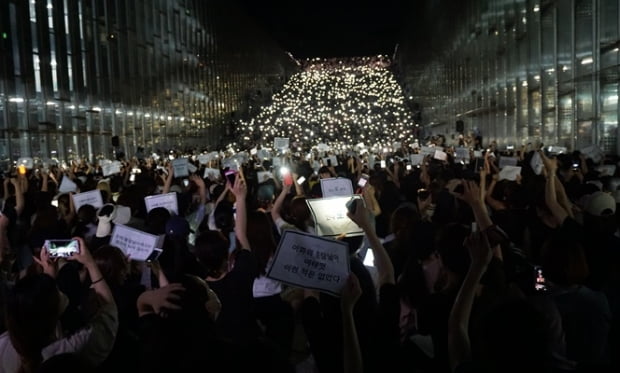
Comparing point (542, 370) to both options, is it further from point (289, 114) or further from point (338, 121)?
point (289, 114)

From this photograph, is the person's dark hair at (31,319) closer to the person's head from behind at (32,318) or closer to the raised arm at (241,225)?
the person's head from behind at (32,318)

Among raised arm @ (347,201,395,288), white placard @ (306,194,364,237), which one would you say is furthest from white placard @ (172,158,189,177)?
raised arm @ (347,201,395,288)

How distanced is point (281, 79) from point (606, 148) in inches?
3059

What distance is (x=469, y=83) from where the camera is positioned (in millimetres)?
40188

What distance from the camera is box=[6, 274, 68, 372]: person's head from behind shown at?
9.52 feet

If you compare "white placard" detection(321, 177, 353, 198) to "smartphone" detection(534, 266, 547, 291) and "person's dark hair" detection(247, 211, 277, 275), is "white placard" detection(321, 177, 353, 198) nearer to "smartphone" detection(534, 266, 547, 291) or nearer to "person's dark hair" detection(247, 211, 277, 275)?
"person's dark hair" detection(247, 211, 277, 275)

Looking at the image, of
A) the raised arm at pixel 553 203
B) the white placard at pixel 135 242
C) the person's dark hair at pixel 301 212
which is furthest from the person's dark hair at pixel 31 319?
the raised arm at pixel 553 203

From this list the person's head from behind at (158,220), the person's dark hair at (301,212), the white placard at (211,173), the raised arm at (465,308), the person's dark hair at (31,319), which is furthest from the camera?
the white placard at (211,173)

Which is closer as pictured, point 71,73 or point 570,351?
point 570,351

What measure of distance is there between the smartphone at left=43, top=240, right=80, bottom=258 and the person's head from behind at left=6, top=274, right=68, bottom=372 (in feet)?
2.69

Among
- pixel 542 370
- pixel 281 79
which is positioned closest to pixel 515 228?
pixel 542 370

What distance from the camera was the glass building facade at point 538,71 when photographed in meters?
18.5

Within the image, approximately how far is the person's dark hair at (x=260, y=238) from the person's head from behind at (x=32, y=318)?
69.8 inches

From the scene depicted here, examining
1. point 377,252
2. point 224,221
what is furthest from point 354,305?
point 224,221
